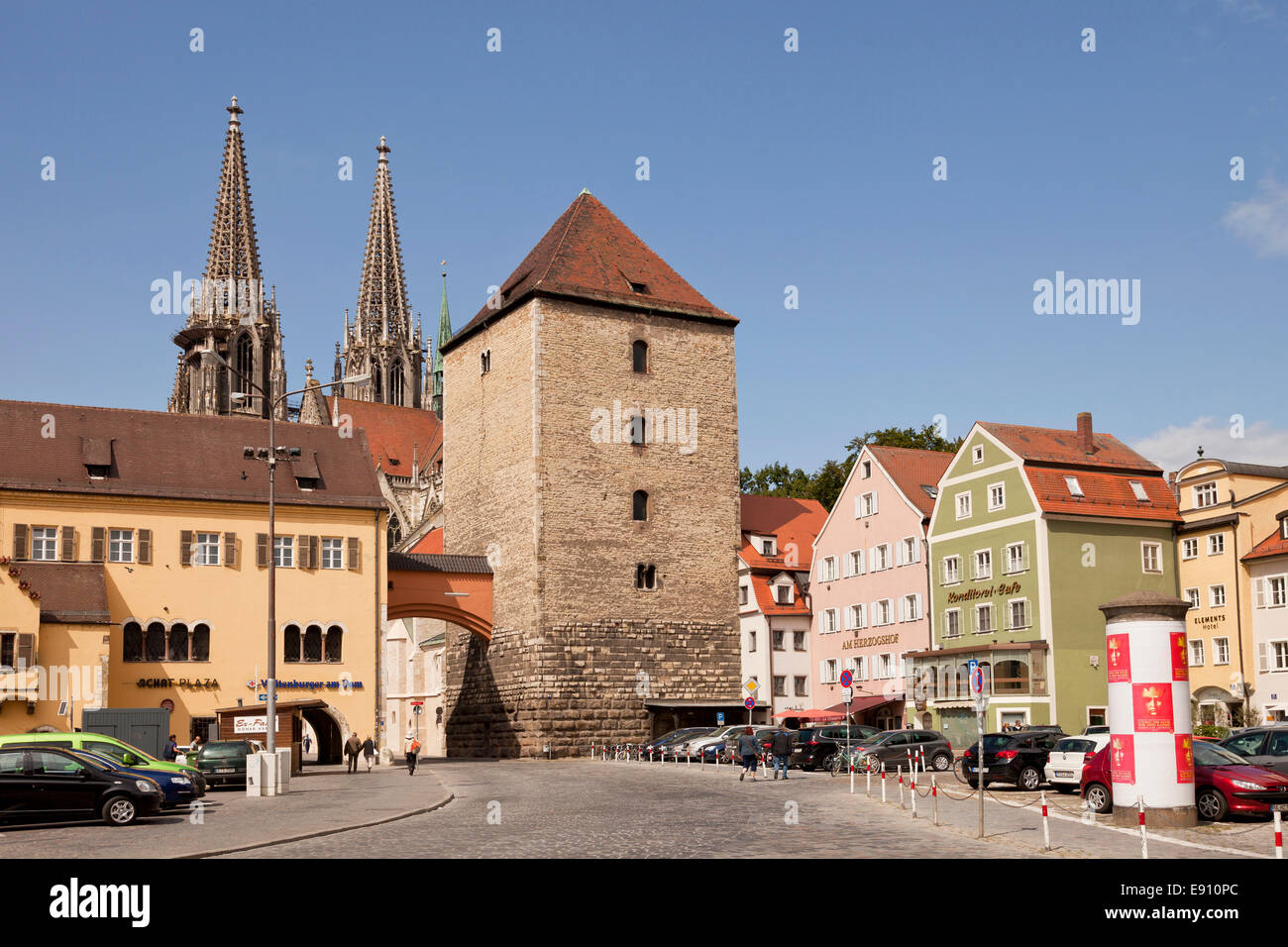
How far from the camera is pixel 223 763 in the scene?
3566 cm

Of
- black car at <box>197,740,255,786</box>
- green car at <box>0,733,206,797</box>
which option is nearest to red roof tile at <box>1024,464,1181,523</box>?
black car at <box>197,740,255,786</box>

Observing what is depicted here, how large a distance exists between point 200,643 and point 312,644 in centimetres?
385

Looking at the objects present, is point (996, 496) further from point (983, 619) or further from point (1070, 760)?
point (1070, 760)

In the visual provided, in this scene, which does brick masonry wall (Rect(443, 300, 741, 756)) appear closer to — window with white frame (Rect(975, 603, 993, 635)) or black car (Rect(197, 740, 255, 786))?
window with white frame (Rect(975, 603, 993, 635))

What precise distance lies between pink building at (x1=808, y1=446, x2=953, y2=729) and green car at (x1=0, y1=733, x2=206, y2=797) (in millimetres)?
35802

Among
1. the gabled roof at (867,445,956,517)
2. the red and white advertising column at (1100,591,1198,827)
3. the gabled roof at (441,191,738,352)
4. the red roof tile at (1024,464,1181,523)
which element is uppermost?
the gabled roof at (441,191,738,352)

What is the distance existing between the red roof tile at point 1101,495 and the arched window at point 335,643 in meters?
25.7

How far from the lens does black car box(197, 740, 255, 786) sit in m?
35.5

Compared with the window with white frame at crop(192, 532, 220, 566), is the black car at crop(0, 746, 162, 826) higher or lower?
lower

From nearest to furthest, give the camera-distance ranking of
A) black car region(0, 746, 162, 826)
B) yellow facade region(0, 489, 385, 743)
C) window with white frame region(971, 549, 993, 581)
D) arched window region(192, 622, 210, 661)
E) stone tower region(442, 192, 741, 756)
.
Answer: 1. black car region(0, 746, 162, 826)
2. yellow facade region(0, 489, 385, 743)
3. arched window region(192, 622, 210, 661)
4. window with white frame region(971, 549, 993, 581)
5. stone tower region(442, 192, 741, 756)

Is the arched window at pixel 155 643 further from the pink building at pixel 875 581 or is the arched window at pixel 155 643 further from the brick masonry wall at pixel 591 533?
the pink building at pixel 875 581

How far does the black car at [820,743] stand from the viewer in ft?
141
